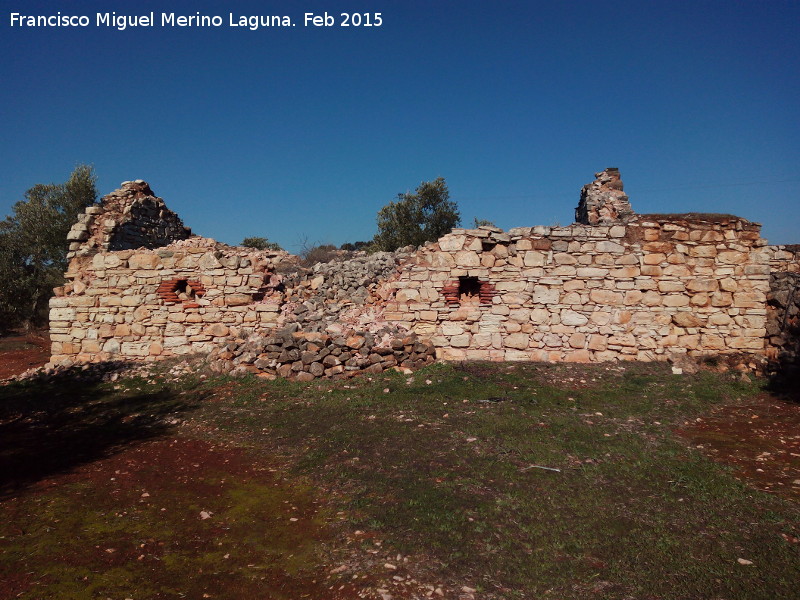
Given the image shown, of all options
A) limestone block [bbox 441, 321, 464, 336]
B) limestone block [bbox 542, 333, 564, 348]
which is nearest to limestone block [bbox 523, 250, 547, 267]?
limestone block [bbox 542, 333, 564, 348]

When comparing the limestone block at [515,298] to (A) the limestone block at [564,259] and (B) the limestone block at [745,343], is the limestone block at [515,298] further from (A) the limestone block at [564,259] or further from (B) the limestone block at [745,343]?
(B) the limestone block at [745,343]

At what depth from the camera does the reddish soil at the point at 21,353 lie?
12.5 meters

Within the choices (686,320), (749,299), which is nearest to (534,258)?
(686,320)

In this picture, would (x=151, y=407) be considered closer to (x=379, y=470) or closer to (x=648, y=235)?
(x=379, y=470)

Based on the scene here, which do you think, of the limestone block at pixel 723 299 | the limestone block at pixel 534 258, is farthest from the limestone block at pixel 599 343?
the limestone block at pixel 723 299

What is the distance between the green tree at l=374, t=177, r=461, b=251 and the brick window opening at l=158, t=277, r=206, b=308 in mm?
11720

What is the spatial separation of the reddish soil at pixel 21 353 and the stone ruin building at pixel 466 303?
8.32ft

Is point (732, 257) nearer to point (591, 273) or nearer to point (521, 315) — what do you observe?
point (591, 273)

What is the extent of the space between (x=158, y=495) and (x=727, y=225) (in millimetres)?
10769

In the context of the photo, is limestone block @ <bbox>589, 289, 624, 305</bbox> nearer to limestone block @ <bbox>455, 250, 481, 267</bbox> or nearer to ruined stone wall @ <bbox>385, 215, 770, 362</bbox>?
ruined stone wall @ <bbox>385, 215, 770, 362</bbox>

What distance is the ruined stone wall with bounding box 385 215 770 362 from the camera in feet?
30.3

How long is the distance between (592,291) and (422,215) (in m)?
13.3

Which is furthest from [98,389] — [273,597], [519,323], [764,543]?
[764,543]

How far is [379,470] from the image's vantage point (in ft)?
16.5
